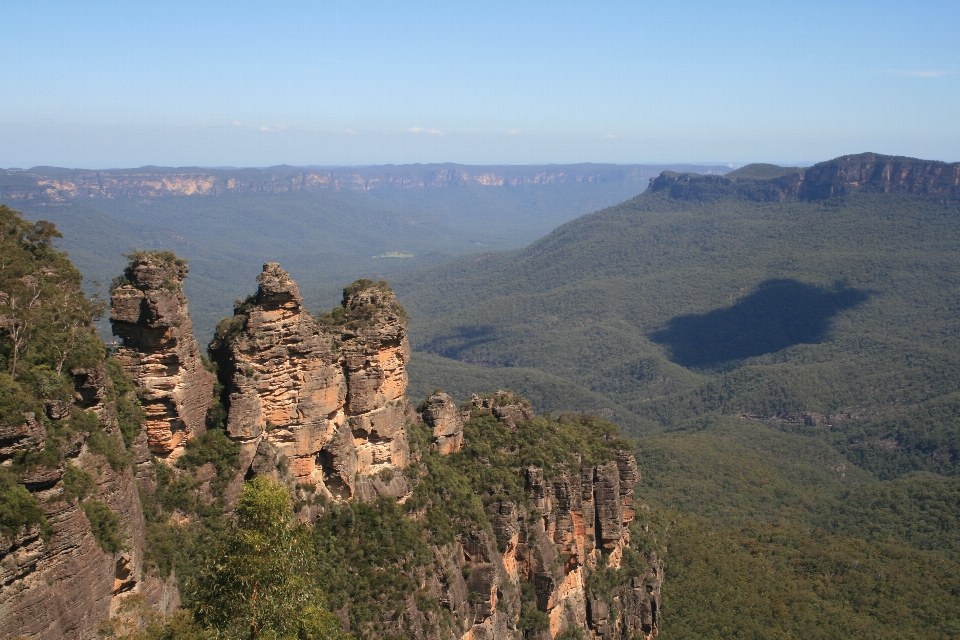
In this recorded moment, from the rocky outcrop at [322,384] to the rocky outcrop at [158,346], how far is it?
1838mm

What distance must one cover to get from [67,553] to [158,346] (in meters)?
8.71

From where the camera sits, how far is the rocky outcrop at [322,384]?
2753 centimetres

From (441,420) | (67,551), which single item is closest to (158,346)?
(67,551)

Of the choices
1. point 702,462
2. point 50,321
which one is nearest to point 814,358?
point 702,462

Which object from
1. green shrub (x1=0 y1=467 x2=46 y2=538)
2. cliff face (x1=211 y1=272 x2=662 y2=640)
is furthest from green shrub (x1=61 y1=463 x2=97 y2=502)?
cliff face (x1=211 y1=272 x2=662 y2=640)

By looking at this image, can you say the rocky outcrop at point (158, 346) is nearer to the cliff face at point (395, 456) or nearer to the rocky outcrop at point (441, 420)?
the cliff face at point (395, 456)

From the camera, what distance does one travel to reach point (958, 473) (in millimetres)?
89000

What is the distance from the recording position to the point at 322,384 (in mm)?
29203

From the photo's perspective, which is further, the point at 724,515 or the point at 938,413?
the point at 938,413

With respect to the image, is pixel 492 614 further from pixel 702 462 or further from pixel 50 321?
pixel 702 462

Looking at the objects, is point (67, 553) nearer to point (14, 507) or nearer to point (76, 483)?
point (76, 483)

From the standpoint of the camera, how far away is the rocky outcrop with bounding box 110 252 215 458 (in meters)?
24.8

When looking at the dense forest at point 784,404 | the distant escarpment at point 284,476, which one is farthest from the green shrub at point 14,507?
the dense forest at point 784,404

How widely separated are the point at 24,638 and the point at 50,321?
27.7 feet
